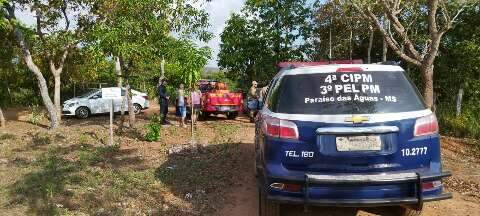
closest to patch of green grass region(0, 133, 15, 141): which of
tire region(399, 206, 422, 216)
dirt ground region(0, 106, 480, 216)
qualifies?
dirt ground region(0, 106, 480, 216)

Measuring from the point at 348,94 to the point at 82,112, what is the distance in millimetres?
19197

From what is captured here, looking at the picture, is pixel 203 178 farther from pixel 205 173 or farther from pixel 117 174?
pixel 117 174

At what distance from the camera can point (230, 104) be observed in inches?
749

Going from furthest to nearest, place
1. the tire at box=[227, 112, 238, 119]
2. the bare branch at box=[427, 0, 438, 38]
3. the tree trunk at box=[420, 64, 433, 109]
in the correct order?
the tire at box=[227, 112, 238, 119] → the tree trunk at box=[420, 64, 433, 109] → the bare branch at box=[427, 0, 438, 38]

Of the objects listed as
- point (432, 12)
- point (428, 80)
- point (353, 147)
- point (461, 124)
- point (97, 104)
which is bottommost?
point (461, 124)

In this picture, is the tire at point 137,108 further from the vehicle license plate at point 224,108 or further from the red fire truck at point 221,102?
the vehicle license plate at point 224,108

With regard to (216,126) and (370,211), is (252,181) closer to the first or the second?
(370,211)

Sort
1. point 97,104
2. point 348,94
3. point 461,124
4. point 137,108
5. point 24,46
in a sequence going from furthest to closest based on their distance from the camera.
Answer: point 137,108 → point 97,104 → point 24,46 → point 461,124 → point 348,94

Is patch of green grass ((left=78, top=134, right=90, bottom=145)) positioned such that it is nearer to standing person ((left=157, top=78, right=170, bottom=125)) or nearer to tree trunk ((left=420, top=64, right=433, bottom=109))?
standing person ((left=157, top=78, right=170, bottom=125))

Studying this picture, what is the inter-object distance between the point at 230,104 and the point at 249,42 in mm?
5078

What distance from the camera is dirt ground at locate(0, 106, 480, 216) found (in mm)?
6531

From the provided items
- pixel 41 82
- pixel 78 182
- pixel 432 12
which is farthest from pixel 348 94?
pixel 41 82

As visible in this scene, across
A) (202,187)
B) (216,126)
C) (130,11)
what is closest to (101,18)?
(130,11)

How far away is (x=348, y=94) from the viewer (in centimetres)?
481
